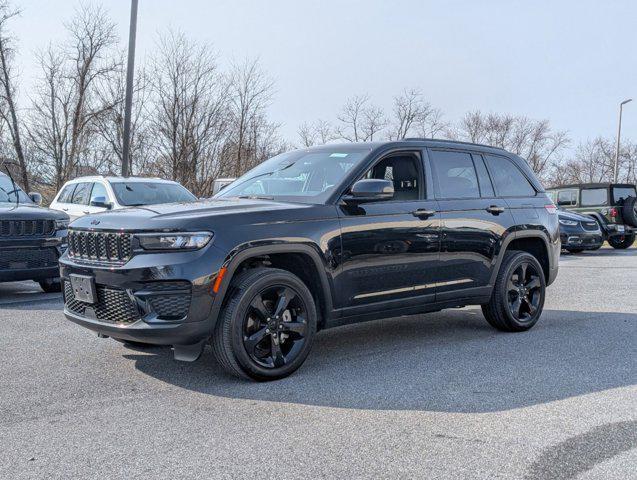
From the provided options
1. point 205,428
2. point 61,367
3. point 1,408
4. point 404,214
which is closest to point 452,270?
point 404,214

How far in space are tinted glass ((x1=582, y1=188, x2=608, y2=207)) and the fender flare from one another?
56.2 ft

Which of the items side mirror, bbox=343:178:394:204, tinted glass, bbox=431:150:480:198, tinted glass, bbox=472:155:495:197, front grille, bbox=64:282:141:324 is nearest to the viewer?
front grille, bbox=64:282:141:324

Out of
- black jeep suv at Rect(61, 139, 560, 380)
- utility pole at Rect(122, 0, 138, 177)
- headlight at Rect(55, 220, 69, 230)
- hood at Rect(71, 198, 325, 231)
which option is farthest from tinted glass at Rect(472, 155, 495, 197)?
utility pole at Rect(122, 0, 138, 177)

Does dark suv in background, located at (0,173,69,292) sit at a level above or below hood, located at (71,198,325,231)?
below

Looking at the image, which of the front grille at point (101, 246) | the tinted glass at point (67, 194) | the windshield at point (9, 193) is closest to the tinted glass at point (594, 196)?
the tinted glass at point (67, 194)

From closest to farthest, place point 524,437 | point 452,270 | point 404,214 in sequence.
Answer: point 524,437 < point 404,214 < point 452,270

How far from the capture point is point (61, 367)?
16.8ft

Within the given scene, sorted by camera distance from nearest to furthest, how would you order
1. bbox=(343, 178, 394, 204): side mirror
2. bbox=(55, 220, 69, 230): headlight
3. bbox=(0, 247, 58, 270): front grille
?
bbox=(343, 178, 394, 204): side mirror
bbox=(0, 247, 58, 270): front grille
bbox=(55, 220, 69, 230): headlight

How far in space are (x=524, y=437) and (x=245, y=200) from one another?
2.81m

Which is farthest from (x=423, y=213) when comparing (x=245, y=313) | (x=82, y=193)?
(x=82, y=193)

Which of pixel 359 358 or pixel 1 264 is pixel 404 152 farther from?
pixel 1 264

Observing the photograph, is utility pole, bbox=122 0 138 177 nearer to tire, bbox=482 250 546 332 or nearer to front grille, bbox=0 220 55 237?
front grille, bbox=0 220 55 237

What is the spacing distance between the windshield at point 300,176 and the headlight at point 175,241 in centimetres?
110

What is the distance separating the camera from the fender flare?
175 inches
